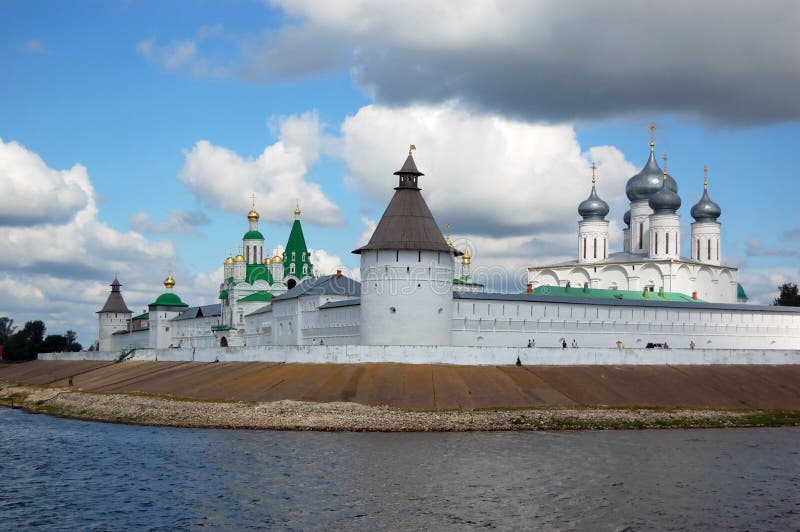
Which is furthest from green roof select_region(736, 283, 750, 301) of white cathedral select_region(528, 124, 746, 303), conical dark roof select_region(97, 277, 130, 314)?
conical dark roof select_region(97, 277, 130, 314)

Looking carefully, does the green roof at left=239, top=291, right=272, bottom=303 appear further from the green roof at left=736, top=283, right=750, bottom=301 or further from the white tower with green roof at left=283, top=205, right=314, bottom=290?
the green roof at left=736, top=283, right=750, bottom=301

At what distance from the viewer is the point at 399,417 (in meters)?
26.0

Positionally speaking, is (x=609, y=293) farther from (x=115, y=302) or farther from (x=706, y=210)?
(x=115, y=302)

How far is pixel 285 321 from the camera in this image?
47.0 m

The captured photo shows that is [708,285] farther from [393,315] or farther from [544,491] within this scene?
[544,491]

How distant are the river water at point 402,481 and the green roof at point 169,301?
149 feet

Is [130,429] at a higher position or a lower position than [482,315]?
lower

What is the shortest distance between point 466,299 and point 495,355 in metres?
5.96

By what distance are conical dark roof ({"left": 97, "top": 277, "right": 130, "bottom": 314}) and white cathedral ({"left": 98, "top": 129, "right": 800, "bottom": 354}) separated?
1826 millimetres

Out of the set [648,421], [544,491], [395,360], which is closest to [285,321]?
[395,360]

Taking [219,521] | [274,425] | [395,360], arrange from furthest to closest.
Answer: [395,360]
[274,425]
[219,521]

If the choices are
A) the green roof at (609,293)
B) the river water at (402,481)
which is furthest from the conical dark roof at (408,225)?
the green roof at (609,293)

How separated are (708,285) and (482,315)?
2419 cm

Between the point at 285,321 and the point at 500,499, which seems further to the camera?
the point at 285,321
